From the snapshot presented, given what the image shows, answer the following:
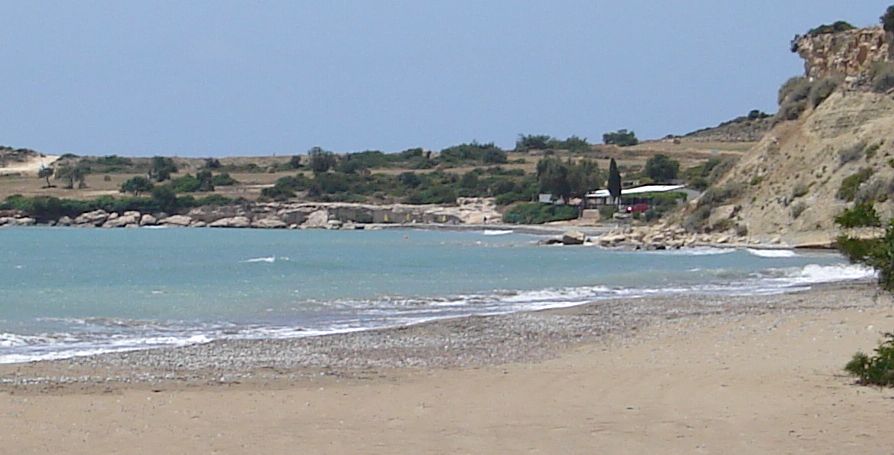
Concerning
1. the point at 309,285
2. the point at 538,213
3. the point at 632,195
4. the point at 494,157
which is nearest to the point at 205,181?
the point at 494,157

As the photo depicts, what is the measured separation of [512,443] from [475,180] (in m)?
109

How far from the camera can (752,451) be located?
830 cm

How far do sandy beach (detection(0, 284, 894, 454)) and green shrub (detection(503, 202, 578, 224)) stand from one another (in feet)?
256

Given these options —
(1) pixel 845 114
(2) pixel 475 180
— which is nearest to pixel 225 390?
(1) pixel 845 114

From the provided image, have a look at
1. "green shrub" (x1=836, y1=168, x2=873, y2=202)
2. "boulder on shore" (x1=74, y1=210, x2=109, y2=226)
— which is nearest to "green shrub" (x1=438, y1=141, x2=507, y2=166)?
"boulder on shore" (x1=74, y1=210, x2=109, y2=226)

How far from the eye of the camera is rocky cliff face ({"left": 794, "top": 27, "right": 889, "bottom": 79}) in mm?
60812

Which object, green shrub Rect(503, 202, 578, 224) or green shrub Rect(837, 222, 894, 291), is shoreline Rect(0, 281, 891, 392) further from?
green shrub Rect(503, 202, 578, 224)

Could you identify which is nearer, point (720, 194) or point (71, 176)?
point (720, 194)

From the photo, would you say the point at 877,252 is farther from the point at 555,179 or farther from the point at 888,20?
the point at 555,179

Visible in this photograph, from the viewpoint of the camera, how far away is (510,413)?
10195mm

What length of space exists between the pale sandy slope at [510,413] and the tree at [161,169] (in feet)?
384

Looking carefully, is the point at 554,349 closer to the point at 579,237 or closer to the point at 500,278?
the point at 500,278

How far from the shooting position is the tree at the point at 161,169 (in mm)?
127250

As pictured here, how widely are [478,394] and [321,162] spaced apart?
119m
